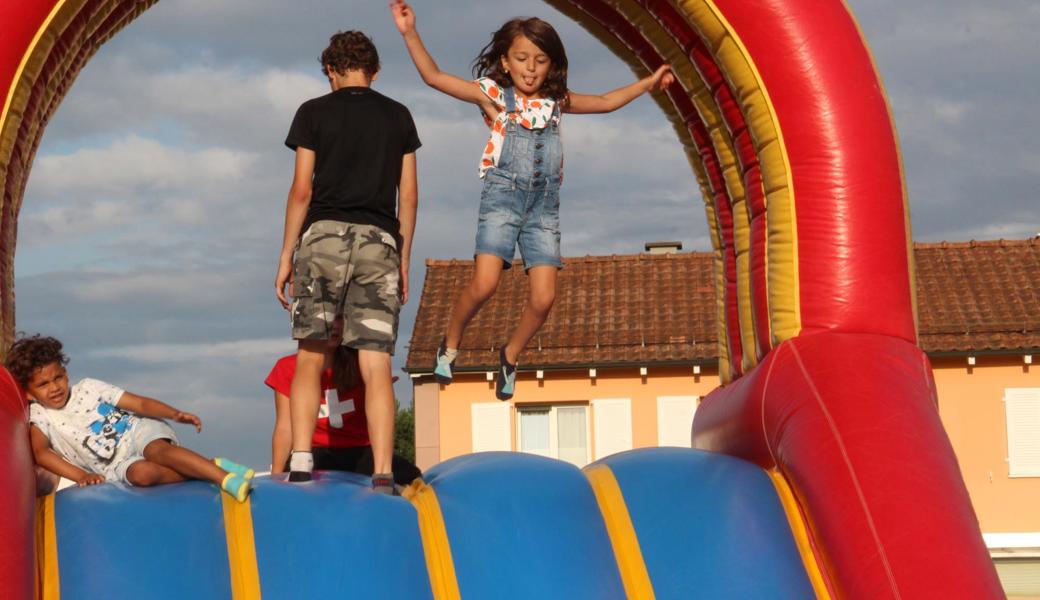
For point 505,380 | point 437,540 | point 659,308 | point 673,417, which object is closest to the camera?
point 437,540

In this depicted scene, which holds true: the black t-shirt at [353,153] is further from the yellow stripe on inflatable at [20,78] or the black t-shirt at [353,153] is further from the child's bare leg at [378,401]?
the yellow stripe on inflatable at [20,78]

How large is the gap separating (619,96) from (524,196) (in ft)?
1.96

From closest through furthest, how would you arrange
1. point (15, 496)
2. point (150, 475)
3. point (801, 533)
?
point (15, 496), point (801, 533), point (150, 475)

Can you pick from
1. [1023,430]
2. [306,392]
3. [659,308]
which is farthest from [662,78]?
[1023,430]

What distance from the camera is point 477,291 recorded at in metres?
5.29

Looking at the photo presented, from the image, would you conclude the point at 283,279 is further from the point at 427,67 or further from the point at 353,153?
the point at 427,67

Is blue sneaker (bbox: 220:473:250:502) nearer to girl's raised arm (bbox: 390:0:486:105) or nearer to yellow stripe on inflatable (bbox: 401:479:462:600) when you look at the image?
yellow stripe on inflatable (bbox: 401:479:462:600)

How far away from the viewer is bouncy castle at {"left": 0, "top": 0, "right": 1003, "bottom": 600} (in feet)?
12.3

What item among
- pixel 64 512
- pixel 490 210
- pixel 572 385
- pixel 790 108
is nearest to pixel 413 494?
pixel 64 512

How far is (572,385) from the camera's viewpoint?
1778cm

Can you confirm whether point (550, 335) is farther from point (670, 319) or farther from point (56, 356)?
point (56, 356)

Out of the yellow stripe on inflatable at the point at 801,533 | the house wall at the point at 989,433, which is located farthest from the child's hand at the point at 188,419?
the house wall at the point at 989,433

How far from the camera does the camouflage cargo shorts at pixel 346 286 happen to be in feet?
14.5

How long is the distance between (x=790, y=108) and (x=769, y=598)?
5.51ft
